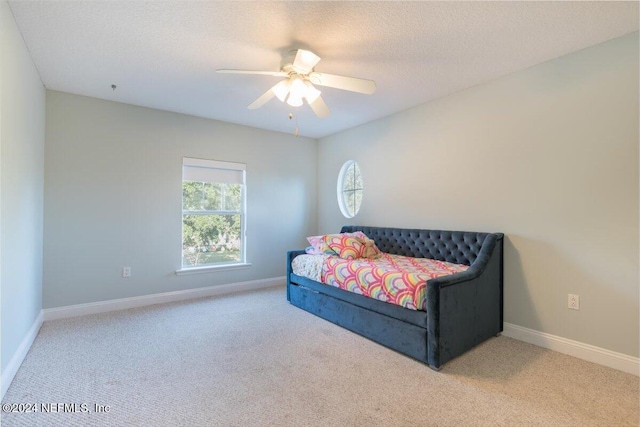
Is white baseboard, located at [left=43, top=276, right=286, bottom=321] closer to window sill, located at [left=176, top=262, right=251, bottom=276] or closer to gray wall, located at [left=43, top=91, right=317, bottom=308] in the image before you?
gray wall, located at [left=43, top=91, right=317, bottom=308]

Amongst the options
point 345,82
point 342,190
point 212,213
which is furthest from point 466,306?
point 212,213

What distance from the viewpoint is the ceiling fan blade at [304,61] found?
2.19m

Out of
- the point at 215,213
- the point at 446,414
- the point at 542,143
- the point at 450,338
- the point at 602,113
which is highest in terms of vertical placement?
the point at 602,113

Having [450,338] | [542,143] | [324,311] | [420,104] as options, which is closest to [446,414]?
[450,338]

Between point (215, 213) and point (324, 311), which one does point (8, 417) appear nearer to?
point (324, 311)

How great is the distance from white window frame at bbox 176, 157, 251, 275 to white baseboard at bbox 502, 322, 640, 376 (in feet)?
11.4

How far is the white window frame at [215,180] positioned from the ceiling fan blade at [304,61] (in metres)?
2.40

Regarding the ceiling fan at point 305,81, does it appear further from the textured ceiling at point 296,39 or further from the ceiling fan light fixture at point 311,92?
the textured ceiling at point 296,39

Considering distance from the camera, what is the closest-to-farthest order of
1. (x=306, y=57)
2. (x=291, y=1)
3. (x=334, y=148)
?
(x=291, y=1), (x=306, y=57), (x=334, y=148)

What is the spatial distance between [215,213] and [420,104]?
124 inches

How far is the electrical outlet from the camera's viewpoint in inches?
97.2

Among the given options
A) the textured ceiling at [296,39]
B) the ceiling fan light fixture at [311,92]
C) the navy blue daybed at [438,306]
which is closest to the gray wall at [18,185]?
the textured ceiling at [296,39]

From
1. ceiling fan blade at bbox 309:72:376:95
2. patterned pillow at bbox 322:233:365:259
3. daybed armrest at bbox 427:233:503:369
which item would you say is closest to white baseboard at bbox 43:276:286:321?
patterned pillow at bbox 322:233:365:259

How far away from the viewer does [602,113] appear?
2.36 metres
